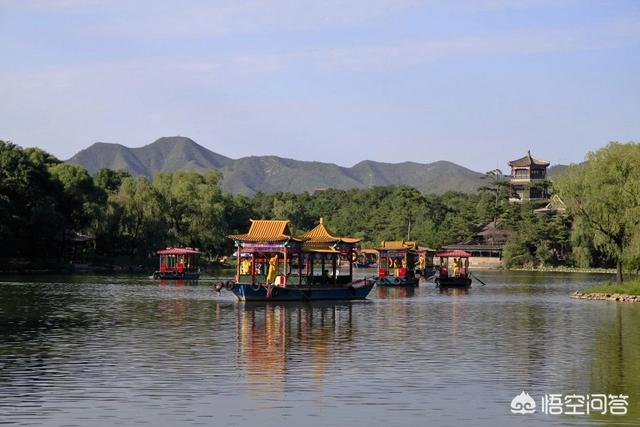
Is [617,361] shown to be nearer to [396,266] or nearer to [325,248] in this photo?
[325,248]

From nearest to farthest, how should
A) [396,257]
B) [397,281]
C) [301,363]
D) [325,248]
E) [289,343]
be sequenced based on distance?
[301,363] → [289,343] → [325,248] → [397,281] → [396,257]

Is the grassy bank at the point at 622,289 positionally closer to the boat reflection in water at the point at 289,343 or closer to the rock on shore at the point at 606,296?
the rock on shore at the point at 606,296

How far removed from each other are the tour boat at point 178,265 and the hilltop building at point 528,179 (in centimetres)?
8003

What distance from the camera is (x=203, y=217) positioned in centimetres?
10106

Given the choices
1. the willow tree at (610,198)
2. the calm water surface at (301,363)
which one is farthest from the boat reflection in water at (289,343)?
the willow tree at (610,198)

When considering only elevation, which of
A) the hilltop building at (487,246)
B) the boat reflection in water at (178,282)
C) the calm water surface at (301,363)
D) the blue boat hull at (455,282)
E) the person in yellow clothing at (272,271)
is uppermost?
the hilltop building at (487,246)

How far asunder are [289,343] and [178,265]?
52.2m

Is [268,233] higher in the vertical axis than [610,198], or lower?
lower

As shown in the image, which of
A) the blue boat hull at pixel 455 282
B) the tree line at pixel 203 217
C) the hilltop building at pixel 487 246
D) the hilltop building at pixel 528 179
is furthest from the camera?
the hilltop building at pixel 528 179

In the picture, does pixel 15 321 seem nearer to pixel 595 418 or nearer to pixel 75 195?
pixel 595 418

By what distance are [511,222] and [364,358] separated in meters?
106

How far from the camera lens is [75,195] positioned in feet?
311

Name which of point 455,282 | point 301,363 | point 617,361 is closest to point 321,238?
point 455,282

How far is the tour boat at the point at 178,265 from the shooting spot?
77.1 meters
